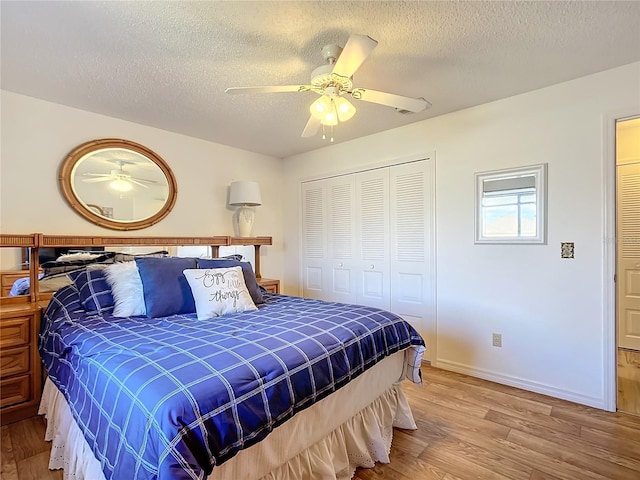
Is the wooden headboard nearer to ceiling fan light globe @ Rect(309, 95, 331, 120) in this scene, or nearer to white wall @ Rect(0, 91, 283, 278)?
white wall @ Rect(0, 91, 283, 278)

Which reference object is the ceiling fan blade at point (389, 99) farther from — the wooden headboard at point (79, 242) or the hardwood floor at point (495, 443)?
the wooden headboard at point (79, 242)

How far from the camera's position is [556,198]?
96.8 inches

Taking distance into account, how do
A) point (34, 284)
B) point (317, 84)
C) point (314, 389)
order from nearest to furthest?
point (314, 389)
point (317, 84)
point (34, 284)

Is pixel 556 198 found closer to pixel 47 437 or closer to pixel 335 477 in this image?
pixel 335 477

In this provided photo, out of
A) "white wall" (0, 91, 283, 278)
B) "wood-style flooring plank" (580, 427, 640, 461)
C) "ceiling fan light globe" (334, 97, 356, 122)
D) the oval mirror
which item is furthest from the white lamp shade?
"wood-style flooring plank" (580, 427, 640, 461)

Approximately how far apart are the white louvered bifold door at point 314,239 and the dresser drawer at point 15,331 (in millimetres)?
2720

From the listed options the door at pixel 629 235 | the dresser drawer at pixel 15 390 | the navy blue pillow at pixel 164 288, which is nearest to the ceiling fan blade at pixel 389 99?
the navy blue pillow at pixel 164 288

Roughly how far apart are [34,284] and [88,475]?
1.73 m

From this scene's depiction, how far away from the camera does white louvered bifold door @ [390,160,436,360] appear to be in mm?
3137

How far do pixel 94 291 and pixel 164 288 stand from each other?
498 mm

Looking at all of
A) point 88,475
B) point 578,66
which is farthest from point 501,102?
point 88,475

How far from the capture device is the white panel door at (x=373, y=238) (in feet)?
11.4

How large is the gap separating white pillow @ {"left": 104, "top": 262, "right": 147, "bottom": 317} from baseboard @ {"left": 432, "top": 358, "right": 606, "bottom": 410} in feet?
8.70

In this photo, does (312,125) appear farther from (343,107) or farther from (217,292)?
(217,292)
